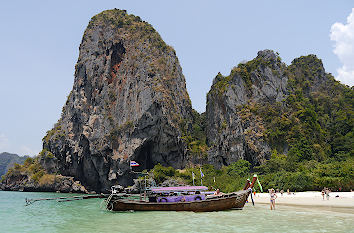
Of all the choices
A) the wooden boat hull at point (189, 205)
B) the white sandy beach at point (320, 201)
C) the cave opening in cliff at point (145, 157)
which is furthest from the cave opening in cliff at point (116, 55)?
the wooden boat hull at point (189, 205)

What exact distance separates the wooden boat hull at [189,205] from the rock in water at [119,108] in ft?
135

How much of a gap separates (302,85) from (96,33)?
60468 mm

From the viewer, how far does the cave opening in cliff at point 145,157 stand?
208ft

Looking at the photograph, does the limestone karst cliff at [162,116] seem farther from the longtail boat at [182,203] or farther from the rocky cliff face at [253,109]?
the longtail boat at [182,203]

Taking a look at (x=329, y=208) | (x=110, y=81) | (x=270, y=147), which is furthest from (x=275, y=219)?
(x=110, y=81)

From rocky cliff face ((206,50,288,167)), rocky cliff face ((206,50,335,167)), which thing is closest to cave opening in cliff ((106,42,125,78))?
rocky cliff face ((206,50,335,167))

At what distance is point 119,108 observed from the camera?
70.1 m

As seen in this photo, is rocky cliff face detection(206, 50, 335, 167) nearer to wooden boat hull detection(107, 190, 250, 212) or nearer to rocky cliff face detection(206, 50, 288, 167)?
rocky cliff face detection(206, 50, 288, 167)

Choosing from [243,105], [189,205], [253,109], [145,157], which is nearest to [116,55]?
[145,157]

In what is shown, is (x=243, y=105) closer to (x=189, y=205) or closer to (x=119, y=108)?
(x=119, y=108)

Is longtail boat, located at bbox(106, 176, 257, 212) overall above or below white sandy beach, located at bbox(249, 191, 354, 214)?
above

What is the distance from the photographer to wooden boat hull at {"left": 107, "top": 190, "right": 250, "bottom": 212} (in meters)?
20.6

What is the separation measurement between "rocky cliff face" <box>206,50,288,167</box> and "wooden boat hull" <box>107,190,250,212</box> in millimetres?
34604

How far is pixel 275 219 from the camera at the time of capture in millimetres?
16938
